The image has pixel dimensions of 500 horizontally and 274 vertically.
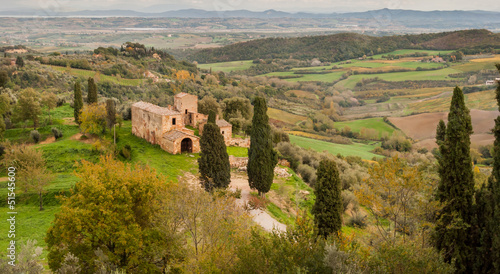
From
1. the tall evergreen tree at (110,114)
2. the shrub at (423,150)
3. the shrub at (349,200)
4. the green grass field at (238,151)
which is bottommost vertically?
the shrub at (423,150)

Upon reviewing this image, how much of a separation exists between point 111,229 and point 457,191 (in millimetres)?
13974

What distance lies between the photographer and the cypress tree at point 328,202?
1806 centimetres

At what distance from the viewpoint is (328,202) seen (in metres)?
18.3

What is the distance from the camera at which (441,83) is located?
98.8 m

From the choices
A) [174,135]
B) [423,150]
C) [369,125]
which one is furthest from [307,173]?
[369,125]

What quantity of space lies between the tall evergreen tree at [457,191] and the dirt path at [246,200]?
8690 mm

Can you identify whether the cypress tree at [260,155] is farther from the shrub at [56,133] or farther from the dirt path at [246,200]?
the shrub at [56,133]

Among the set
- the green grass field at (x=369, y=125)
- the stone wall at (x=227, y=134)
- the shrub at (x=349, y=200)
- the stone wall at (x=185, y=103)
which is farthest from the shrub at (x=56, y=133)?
the green grass field at (x=369, y=125)

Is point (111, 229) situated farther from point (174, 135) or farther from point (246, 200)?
point (174, 135)

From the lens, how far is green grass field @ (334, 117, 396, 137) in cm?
7216

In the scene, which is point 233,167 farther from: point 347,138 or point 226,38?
point 226,38

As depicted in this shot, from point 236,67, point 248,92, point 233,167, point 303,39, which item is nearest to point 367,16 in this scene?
point 303,39

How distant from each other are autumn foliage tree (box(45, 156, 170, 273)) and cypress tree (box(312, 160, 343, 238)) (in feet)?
25.6

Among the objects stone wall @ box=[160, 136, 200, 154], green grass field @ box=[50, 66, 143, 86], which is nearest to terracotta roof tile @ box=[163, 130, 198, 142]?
stone wall @ box=[160, 136, 200, 154]
